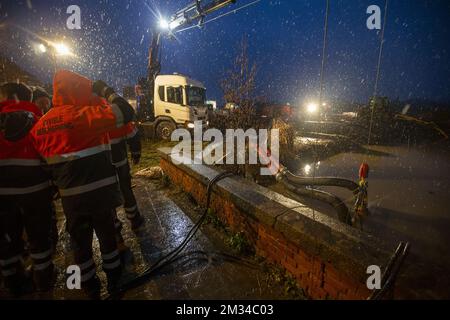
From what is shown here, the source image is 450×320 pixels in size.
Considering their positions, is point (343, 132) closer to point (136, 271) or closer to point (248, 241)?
point (248, 241)

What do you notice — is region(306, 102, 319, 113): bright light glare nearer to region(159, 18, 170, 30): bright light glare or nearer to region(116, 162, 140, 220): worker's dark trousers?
region(159, 18, 170, 30): bright light glare

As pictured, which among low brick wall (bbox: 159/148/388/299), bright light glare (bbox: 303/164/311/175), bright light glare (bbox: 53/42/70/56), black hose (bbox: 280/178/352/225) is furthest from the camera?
bright light glare (bbox: 53/42/70/56)

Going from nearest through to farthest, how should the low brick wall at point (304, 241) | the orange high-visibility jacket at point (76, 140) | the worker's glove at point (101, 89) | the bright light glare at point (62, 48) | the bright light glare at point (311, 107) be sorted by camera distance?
the low brick wall at point (304, 241)
the orange high-visibility jacket at point (76, 140)
the worker's glove at point (101, 89)
the bright light glare at point (62, 48)
the bright light glare at point (311, 107)

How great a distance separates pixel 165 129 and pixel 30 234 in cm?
1089

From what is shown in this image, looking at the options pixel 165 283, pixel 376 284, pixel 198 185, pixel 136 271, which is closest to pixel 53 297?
pixel 136 271

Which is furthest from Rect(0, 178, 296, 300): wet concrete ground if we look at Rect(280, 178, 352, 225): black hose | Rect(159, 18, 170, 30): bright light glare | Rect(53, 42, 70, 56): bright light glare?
Rect(159, 18, 170, 30): bright light glare

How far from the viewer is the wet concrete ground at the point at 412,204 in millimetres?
1612

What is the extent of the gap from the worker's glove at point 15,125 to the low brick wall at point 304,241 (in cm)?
233

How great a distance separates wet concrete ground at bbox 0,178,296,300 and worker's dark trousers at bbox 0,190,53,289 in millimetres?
232

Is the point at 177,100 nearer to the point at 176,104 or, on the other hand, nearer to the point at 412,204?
the point at 176,104

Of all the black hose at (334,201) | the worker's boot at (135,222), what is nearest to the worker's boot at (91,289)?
the worker's boot at (135,222)

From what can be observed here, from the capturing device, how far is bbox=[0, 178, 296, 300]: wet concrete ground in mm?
2400

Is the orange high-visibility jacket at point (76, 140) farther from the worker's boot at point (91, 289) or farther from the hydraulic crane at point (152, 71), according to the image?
the hydraulic crane at point (152, 71)

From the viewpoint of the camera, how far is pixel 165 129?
42.5 feet
